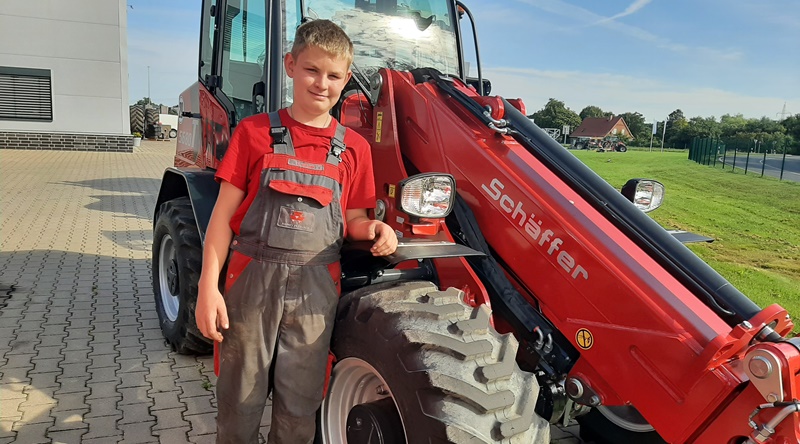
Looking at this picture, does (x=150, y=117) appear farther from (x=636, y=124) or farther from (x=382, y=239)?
(x=636, y=124)

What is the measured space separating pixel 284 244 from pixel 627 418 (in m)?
2.04

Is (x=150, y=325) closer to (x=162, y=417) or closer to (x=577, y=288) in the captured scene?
(x=162, y=417)

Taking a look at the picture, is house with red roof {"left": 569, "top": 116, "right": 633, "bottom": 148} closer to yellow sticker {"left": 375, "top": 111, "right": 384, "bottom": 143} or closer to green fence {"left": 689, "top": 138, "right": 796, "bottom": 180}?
green fence {"left": 689, "top": 138, "right": 796, "bottom": 180}

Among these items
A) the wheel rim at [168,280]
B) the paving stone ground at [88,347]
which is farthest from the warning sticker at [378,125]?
the wheel rim at [168,280]

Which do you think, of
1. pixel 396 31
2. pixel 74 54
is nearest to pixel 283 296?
pixel 396 31

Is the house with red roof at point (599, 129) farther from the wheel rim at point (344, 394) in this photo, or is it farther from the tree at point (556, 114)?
the wheel rim at point (344, 394)

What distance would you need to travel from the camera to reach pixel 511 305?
2494 mm

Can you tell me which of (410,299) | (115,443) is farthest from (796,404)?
(115,443)

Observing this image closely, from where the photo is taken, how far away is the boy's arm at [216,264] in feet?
6.96

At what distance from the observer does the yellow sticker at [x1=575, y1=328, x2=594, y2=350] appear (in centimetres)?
218

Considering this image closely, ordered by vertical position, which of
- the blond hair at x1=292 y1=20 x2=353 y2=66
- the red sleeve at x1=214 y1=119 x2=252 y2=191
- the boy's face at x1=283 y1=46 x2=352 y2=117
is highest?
the blond hair at x1=292 y1=20 x2=353 y2=66

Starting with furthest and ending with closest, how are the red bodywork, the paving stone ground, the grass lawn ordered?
the grass lawn < the paving stone ground < the red bodywork

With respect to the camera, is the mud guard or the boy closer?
the boy

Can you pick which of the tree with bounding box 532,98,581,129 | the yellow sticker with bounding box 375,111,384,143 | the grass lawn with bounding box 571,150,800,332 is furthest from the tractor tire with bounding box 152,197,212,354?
the tree with bounding box 532,98,581,129
